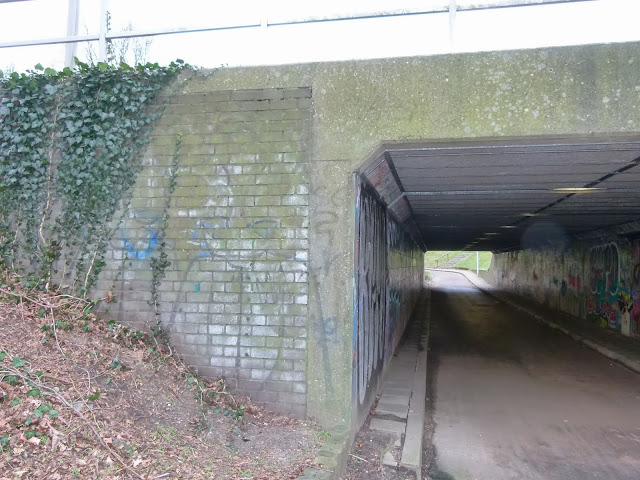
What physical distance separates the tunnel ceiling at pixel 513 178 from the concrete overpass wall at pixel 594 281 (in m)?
2.57

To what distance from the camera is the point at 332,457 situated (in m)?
4.22

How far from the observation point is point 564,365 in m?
10.4

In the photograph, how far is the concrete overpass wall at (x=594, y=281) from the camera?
12.8 metres

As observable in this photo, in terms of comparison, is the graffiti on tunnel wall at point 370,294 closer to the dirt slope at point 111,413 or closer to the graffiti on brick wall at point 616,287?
the dirt slope at point 111,413

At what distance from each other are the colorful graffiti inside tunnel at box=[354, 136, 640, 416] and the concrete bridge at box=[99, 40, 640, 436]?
56 millimetres

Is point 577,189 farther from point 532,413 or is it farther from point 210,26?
point 210,26

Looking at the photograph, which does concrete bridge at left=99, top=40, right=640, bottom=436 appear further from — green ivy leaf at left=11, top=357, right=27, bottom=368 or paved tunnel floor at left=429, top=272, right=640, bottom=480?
paved tunnel floor at left=429, top=272, right=640, bottom=480

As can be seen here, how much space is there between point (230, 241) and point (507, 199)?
5238 millimetres

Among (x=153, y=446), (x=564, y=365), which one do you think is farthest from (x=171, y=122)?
(x=564, y=365)

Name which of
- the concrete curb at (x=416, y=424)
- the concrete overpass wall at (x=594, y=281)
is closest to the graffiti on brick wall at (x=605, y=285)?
the concrete overpass wall at (x=594, y=281)

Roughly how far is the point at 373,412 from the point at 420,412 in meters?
0.66

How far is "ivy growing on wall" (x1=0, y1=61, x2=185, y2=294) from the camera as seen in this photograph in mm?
5383

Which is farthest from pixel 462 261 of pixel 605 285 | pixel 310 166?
pixel 310 166

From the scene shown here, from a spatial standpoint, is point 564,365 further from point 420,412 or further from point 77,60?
point 77,60
